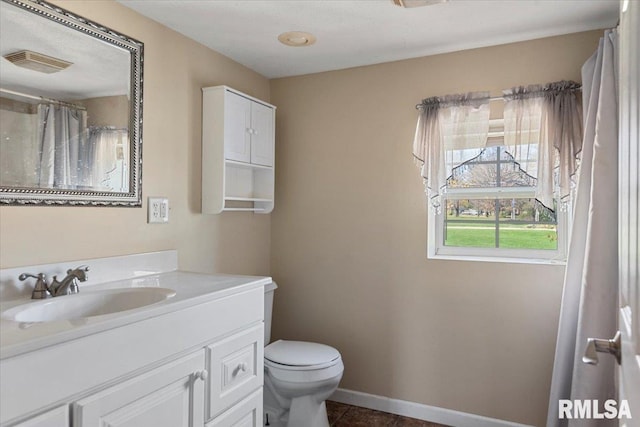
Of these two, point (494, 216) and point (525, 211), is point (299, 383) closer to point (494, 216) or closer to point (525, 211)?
point (494, 216)

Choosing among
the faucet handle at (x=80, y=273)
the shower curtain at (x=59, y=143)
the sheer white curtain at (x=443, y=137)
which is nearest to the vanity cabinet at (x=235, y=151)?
the shower curtain at (x=59, y=143)

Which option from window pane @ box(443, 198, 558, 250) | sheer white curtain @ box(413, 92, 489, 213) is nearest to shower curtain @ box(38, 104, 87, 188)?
sheer white curtain @ box(413, 92, 489, 213)

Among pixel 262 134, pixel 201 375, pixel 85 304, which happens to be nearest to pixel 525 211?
pixel 262 134

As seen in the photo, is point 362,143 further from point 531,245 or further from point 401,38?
point 531,245

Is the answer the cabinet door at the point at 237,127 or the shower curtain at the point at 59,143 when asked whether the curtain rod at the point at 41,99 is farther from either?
the cabinet door at the point at 237,127

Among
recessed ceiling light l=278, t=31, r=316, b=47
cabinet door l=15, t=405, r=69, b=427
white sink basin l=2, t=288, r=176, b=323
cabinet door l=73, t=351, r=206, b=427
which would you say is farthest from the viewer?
recessed ceiling light l=278, t=31, r=316, b=47

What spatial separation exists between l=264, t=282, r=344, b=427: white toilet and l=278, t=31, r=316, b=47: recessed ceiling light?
1654mm

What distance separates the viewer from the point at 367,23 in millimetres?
2002

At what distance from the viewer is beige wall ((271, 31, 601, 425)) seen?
7.14 feet

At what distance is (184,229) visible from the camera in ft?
7.00

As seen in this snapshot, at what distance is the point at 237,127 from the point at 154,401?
4.82 ft

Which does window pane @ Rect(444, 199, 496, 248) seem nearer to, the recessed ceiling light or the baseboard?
the baseboard

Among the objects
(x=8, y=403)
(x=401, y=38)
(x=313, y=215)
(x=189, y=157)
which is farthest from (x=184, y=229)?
(x=401, y=38)

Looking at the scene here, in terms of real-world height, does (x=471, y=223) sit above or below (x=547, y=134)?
below
